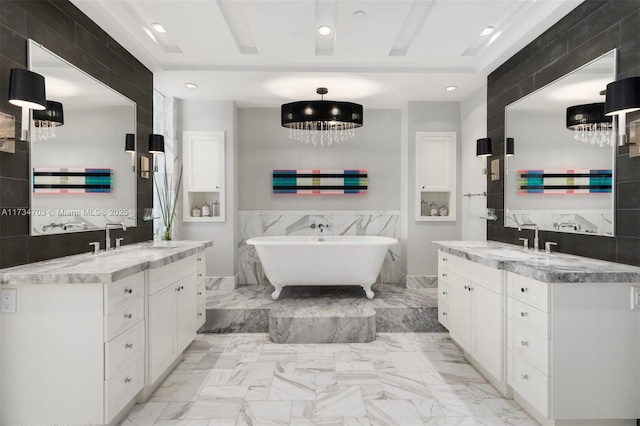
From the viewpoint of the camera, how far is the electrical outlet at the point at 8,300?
1.76 meters

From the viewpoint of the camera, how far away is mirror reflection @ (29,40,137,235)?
7.07ft

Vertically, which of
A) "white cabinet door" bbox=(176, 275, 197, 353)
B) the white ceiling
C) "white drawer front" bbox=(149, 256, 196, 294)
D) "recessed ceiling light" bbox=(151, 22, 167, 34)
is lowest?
"white cabinet door" bbox=(176, 275, 197, 353)

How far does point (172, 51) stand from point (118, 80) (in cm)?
59

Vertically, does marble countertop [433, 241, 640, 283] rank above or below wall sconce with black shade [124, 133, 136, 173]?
below

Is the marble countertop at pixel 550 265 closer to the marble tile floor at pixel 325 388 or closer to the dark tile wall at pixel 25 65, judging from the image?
the marble tile floor at pixel 325 388

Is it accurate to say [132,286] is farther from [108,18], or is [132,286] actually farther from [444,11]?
[444,11]

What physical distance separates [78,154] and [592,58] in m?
3.48

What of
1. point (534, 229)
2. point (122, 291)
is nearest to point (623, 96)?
point (534, 229)

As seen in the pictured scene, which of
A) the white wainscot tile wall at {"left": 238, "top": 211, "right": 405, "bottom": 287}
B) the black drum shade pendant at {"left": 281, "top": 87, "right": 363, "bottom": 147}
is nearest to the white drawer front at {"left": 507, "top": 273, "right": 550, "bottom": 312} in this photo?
the black drum shade pendant at {"left": 281, "top": 87, "right": 363, "bottom": 147}

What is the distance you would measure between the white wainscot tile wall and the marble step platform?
1.84 ft

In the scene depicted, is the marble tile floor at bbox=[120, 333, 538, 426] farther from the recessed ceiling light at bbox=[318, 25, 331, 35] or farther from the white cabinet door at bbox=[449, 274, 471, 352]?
the recessed ceiling light at bbox=[318, 25, 331, 35]

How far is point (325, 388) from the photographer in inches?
98.0

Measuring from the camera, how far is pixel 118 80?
299cm

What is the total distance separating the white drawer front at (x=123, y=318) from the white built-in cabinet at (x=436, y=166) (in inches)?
135
